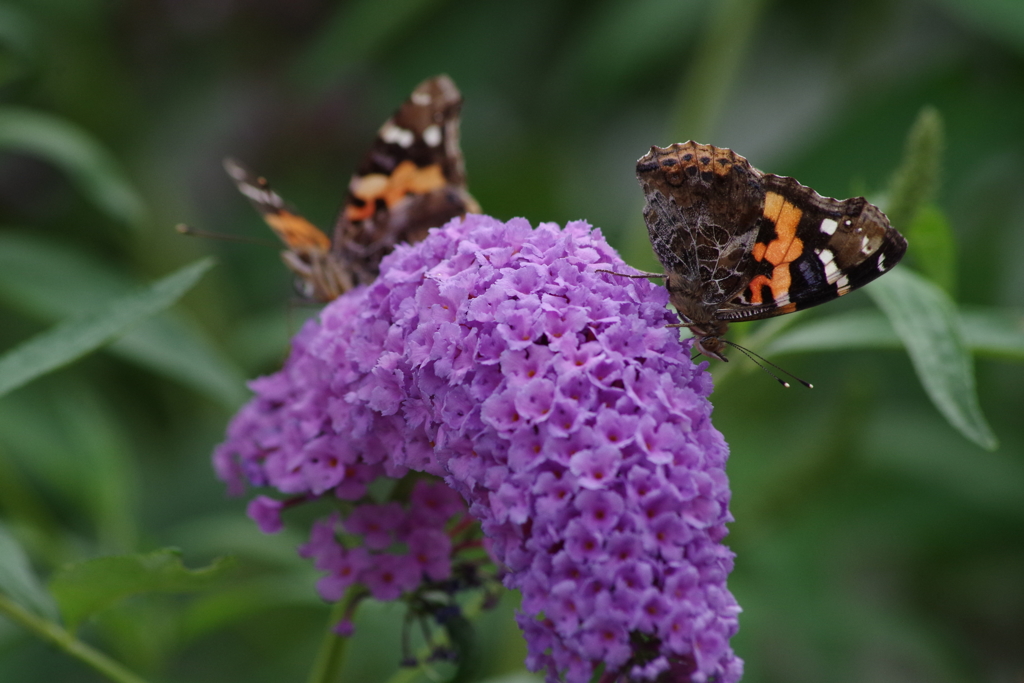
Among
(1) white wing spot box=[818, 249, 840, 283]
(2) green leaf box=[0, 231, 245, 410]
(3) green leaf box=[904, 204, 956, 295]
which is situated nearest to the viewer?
(1) white wing spot box=[818, 249, 840, 283]

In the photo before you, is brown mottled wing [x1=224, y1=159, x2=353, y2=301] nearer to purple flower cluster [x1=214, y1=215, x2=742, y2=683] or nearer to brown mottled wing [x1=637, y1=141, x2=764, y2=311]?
purple flower cluster [x1=214, y1=215, x2=742, y2=683]

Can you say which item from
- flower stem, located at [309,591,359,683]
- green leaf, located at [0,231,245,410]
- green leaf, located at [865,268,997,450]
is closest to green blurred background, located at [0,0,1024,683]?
green leaf, located at [0,231,245,410]

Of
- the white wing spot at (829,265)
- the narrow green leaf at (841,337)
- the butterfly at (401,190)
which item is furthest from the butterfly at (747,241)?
the butterfly at (401,190)

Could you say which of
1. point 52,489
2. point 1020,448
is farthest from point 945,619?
point 52,489

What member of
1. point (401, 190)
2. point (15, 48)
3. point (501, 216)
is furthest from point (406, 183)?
point (501, 216)

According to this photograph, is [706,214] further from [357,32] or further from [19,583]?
[357,32]

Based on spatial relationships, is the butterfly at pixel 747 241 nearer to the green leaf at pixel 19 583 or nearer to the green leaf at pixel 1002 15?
the green leaf at pixel 19 583

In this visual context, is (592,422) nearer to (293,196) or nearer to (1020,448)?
(1020,448)
